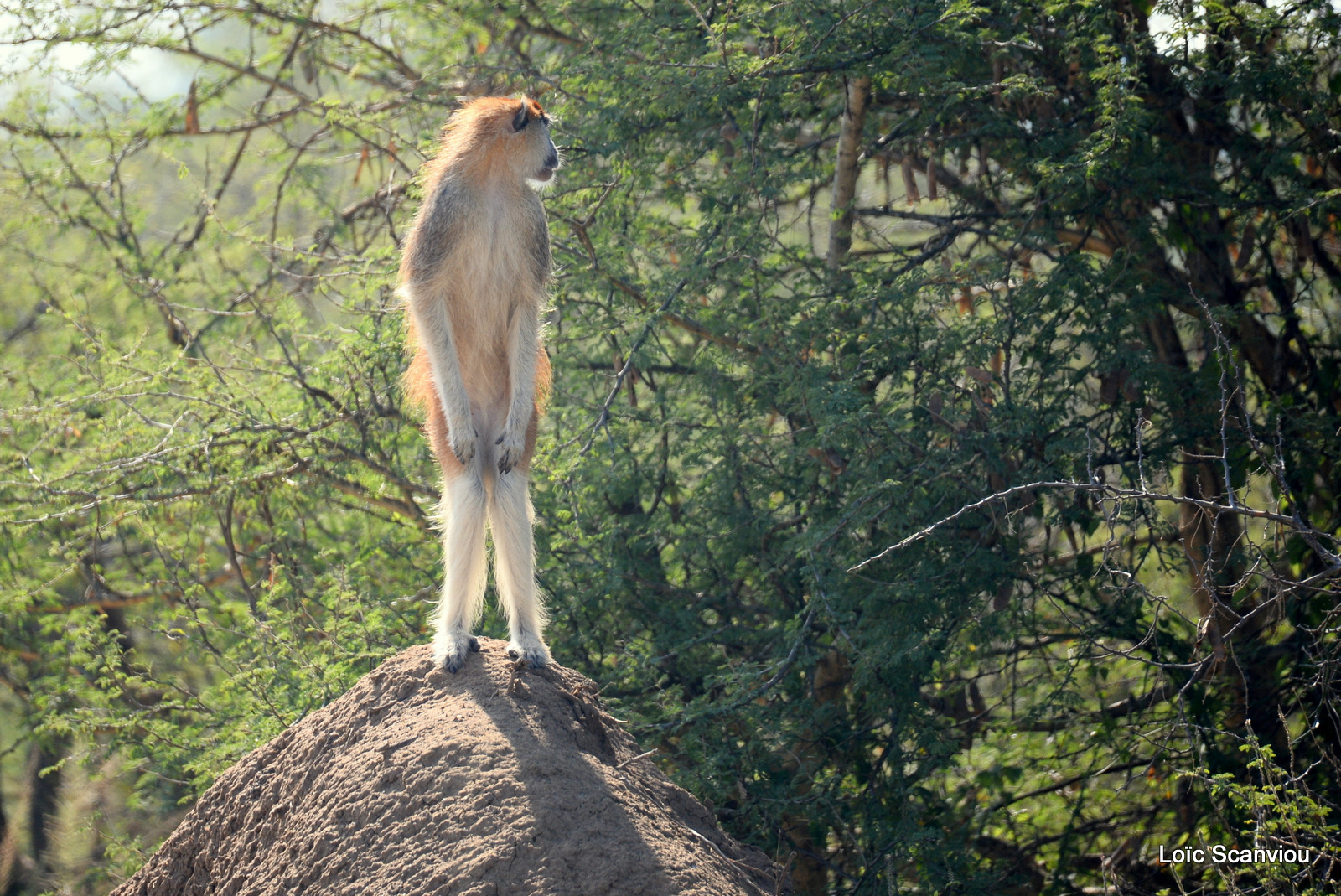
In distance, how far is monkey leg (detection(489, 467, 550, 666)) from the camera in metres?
3.98

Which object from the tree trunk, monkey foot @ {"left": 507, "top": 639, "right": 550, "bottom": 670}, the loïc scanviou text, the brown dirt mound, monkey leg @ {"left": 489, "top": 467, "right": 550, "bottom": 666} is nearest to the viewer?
the brown dirt mound

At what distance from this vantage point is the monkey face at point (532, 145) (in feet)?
14.3

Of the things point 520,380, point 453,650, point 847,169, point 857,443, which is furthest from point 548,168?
point 847,169

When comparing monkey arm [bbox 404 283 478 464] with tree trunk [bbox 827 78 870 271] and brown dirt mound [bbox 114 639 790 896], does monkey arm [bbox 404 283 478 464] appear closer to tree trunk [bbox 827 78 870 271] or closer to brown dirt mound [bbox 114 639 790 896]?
brown dirt mound [bbox 114 639 790 896]

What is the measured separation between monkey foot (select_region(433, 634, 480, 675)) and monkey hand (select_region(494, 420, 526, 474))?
65cm

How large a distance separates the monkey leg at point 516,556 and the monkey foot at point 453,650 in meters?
0.16

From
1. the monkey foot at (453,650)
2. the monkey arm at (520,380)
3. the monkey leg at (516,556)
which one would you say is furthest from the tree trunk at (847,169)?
the monkey foot at (453,650)

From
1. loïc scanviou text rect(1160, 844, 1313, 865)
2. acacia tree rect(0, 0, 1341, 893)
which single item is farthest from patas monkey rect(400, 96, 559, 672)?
loïc scanviou text rect(1160, 844, 1313, 865)

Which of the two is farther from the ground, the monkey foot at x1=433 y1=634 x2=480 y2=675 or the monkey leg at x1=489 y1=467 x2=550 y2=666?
the monkey leg at x1=489 y1=467 x2=550 y2=666

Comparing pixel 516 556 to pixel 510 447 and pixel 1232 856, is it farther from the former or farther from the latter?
pixel 1232 856

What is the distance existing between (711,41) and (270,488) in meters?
3.57

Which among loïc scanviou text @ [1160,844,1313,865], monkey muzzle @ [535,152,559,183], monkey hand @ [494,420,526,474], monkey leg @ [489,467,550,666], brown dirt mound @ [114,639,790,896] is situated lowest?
loïc scanviou text @ [1160,844,1313,865]

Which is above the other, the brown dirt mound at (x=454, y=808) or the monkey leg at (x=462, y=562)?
the monkey leg at (x=462, y=562)

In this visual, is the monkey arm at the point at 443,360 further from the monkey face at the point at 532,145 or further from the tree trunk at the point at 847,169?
the tree trunk at the point at 847,169
